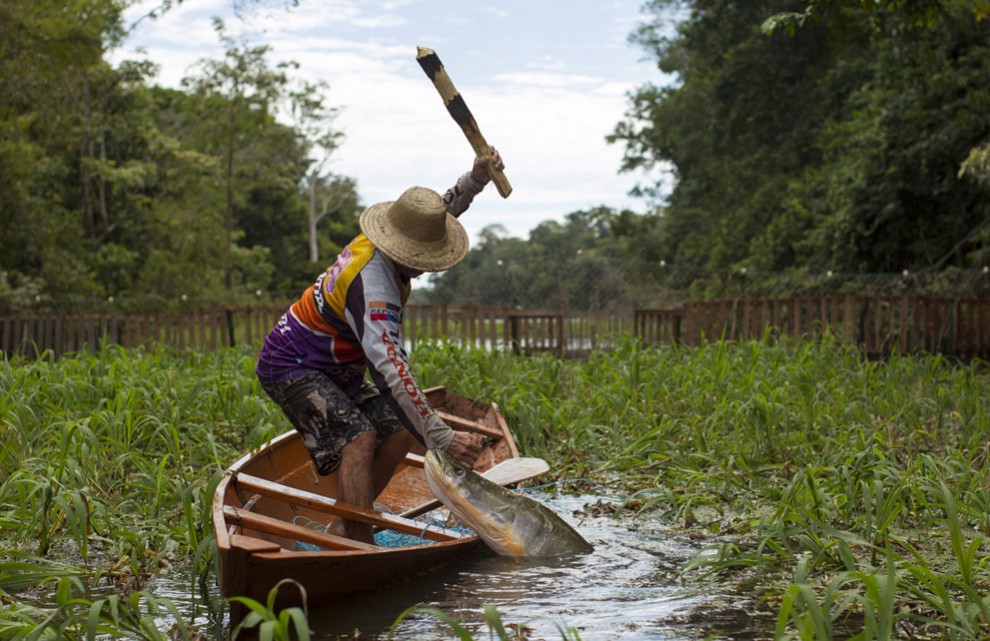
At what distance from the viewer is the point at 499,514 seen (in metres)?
4.55

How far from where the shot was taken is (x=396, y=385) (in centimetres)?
433

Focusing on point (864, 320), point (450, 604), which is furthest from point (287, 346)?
point (864, 320)

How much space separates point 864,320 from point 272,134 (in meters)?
25.4

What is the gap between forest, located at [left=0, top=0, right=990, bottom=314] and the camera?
16.0 meters

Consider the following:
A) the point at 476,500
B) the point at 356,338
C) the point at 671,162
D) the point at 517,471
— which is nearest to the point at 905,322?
the point at 517,471

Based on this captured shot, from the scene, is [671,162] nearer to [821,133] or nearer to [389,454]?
[821,133]

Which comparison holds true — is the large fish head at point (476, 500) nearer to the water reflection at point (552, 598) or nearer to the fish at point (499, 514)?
the fish at point (499, 514)

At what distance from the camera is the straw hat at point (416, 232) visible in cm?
444

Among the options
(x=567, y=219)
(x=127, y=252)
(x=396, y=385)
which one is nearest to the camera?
(x=396, y=385)

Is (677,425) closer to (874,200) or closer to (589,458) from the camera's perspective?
(589,458)

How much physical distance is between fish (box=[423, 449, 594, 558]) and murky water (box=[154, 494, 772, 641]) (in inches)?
2.8

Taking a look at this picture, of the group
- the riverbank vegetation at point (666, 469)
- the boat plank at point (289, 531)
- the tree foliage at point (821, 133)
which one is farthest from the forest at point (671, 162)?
the boat plank at point (289, 531)

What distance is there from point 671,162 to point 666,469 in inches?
1272

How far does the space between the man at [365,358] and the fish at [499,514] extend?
0.40 ft
